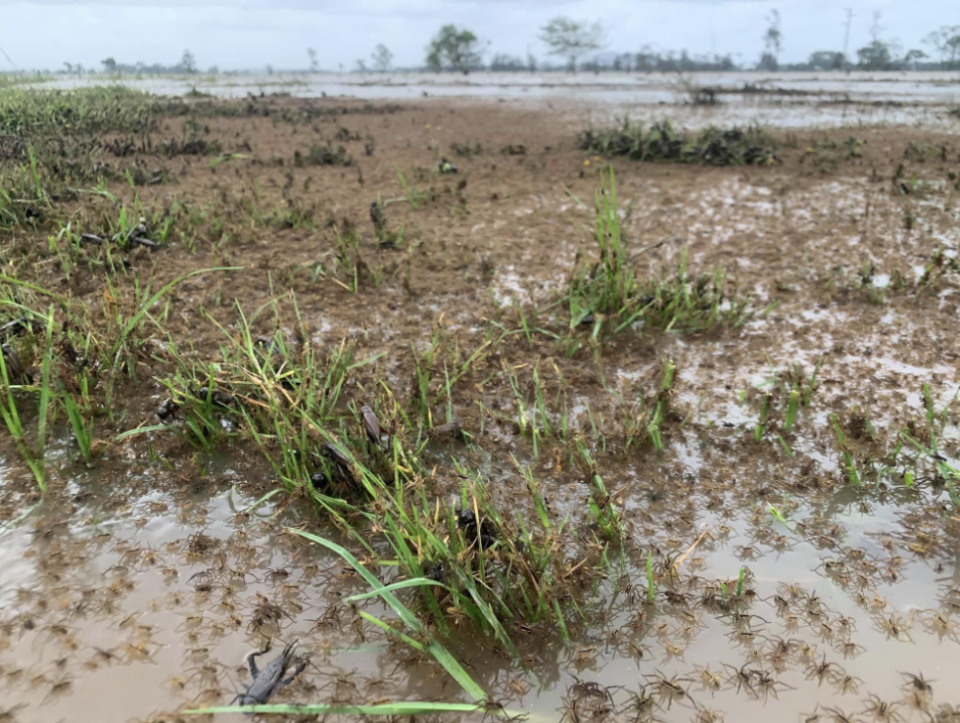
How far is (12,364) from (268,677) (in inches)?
72.3

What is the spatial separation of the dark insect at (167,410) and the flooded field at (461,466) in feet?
0.16

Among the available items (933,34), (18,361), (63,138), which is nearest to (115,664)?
(18,361)

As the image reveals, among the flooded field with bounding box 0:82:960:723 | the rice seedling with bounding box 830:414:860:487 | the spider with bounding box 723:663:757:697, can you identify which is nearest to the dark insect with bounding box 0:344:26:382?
the flooded field with bounding box 0:82:960:723

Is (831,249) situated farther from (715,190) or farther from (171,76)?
(171,76)

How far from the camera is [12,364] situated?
2.40m

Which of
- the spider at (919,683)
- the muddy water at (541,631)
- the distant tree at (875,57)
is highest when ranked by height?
the distant tree at (875,57)

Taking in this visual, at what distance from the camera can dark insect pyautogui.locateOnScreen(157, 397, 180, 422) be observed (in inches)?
89.8

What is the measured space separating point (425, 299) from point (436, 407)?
1.16m

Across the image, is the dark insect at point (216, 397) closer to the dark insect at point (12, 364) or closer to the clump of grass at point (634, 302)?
the dark insect at point (12, 364)

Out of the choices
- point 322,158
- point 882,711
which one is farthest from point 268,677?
point 322,158

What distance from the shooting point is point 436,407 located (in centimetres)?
254

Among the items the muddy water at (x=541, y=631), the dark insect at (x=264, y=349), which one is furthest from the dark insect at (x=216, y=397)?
the muddy water at (x=541, y=631)

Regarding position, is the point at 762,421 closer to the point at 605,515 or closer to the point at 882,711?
the point at 605,515

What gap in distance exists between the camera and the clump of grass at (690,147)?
678cm
